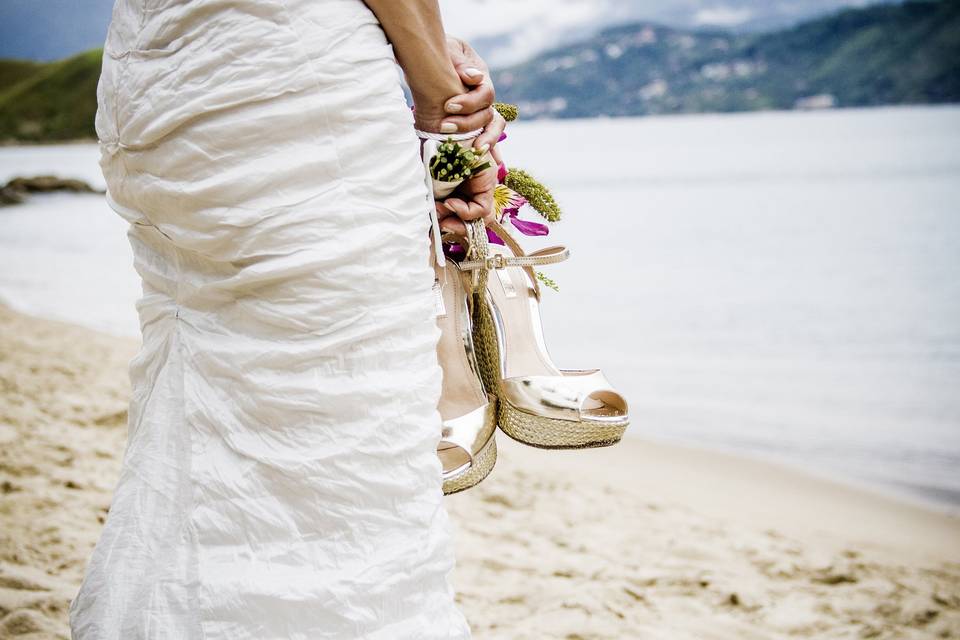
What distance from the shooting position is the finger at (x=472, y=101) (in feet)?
4.36

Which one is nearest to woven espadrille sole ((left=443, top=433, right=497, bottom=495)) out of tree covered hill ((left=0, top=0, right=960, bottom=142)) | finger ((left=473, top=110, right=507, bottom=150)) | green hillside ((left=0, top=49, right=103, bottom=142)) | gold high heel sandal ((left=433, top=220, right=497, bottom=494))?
gold high heel sandal ((left=433, top=220, right=497, bottom=494))

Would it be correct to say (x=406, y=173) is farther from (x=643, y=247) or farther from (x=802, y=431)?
(x=643, y=247)

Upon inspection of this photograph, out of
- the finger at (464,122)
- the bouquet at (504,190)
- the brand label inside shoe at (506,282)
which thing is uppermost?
the finger at (464,122)

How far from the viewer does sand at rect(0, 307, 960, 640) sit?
2834 mm

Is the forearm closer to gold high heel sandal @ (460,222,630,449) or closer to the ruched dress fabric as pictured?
the ruched dress fabric

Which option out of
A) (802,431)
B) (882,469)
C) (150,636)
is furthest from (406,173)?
(802,431)

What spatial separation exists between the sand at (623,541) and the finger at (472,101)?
6.15ft

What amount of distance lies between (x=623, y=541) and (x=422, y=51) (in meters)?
2.83

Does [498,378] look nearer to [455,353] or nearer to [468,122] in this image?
[455,353]

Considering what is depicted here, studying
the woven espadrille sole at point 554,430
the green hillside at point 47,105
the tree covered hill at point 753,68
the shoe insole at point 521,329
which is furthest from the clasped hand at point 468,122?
the tree covered hill at point 753,68

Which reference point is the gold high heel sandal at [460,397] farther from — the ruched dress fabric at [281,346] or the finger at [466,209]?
the ruched dress fabric at [281,346]

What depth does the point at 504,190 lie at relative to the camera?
65.2 inches

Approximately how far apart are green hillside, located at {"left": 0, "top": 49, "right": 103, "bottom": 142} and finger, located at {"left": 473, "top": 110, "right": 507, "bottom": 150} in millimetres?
62317

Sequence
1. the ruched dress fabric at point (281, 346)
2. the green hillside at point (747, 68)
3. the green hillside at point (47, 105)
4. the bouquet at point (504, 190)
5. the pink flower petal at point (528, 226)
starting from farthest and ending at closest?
the green hillside at point (747, 68), the green hillside at point (47, 105), the pink flower petal at point (528, 226), the bouquet at point (504, 190), the ruched dress fabric at point (281, 346)
